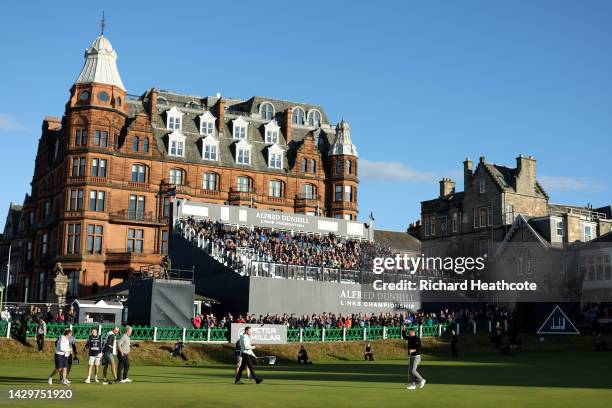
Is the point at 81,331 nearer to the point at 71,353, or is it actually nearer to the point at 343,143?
the point at 71,353

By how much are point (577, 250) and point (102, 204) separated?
4192 centimetres

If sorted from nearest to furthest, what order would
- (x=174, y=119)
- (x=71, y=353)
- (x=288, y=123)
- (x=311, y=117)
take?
(x=71, y=353), (x=174, y=119), (x=288, y=123), (x=311, y=117)

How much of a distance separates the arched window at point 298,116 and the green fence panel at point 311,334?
45932mm

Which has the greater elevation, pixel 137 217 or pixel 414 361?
pixel 137 217

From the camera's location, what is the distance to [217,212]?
61125 millimetres

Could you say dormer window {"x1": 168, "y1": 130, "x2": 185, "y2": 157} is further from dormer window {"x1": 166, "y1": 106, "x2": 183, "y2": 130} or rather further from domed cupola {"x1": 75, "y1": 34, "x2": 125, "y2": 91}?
domed cupola {"x1": 75, "y1": 34, "x2": 125, "y2": 91}

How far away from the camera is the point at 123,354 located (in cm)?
2439

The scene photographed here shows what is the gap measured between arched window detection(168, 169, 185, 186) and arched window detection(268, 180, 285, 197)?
9.16 meters

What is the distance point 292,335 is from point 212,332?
4868 mm

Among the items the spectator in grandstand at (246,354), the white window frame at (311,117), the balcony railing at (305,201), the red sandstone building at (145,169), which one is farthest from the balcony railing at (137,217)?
→ the spectator in grandstand at (246,354)

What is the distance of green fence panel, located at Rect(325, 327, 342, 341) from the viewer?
4575cm

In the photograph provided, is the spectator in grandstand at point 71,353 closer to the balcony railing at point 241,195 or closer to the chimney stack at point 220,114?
the balcony railing at point 241,195

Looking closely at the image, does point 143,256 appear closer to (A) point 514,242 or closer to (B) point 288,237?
(B) point 288,237

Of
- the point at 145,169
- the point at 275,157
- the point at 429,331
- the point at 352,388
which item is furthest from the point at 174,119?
the point at 352,388
